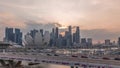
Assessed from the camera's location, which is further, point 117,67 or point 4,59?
point 4,59

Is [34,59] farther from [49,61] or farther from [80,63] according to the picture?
[80,63]

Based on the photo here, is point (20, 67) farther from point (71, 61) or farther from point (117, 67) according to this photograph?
point (117, 67)

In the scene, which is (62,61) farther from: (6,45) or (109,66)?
(6,45)

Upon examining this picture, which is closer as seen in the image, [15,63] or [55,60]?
[55,60]

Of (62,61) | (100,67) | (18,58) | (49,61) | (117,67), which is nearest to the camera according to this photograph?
(117,67)

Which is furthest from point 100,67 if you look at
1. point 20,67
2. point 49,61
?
point 20,67

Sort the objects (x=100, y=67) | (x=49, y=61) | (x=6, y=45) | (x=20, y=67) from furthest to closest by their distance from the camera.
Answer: (x=6, y=45) → (x=20, y=67) → (x=49, y=61) → (x=100, y=67)

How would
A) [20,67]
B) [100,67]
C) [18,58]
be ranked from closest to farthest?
[100,67] → [18,58] → [20,67]

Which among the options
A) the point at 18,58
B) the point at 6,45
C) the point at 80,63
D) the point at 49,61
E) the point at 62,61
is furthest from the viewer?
the point at 6,45

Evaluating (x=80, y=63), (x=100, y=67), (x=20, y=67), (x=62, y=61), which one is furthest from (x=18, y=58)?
(x=100, y=67)
